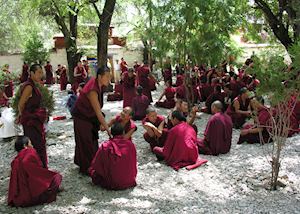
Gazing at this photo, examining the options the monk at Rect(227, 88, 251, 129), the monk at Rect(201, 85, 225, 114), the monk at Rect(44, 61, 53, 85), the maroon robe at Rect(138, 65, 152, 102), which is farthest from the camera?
the monk at Rect(44, 61, 53, 85)

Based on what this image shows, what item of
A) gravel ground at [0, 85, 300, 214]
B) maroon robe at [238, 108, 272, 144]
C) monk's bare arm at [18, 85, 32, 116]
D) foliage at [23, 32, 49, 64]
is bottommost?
gravel ground at [0, 85, 300, 214]

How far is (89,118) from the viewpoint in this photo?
4.96 m

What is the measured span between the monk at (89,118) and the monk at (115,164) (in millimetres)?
178

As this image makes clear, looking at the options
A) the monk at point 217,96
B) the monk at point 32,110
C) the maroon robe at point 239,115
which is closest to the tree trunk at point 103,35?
the monk at point 217,96

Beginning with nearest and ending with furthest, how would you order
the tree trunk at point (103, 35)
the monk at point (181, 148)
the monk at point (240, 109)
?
the monk at point (181, 148) → the monk at point (240, 109) → the tree trunk at point (103, 35)

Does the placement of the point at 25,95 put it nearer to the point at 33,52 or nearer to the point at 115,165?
the point at 115,165

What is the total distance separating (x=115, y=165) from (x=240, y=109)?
3.97m

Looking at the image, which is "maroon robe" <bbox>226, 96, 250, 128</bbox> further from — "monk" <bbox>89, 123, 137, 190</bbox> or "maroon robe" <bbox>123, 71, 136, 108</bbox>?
"monk" <bbox>89, 123, 137, 190</bbox>

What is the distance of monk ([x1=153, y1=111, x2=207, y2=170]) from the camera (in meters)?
5.46

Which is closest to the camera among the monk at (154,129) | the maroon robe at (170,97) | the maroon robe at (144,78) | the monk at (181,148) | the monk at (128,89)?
the monk at (181,148)

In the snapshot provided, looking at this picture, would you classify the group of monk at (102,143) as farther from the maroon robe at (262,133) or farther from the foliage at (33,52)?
the foliage at (33,52)

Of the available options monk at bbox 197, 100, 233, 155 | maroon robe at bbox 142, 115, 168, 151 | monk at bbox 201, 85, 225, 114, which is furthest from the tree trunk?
monk at bbox 197, 100, 233, 155

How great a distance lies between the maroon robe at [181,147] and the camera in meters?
5.46

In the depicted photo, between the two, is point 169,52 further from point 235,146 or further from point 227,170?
point 227,170
